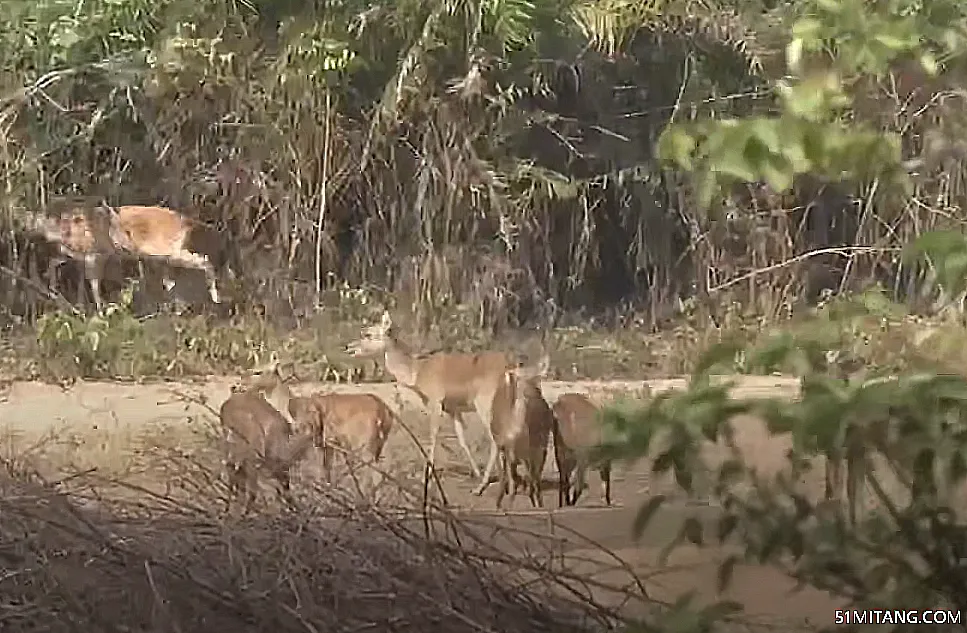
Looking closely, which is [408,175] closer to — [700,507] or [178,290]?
[178,290]

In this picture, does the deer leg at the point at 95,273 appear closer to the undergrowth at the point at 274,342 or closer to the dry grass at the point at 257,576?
the undergrowth at the point at 274,342

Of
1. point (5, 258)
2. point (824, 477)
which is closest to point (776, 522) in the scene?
point (824, 477)

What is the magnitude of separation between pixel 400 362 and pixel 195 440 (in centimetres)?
16

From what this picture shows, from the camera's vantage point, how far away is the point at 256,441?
36.1 inches

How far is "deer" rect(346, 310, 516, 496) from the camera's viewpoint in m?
0.91

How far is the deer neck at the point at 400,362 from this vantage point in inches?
36.1

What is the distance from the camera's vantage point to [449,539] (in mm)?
875

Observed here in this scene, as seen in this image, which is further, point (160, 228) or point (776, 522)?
point (160, 228)

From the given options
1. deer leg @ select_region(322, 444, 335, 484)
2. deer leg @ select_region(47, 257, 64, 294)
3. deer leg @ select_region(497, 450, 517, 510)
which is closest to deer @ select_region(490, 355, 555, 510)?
deer leg @ select_region(497, 450, 517, 510)

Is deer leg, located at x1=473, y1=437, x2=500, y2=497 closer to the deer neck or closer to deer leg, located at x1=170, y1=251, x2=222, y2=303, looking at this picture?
the deer neck

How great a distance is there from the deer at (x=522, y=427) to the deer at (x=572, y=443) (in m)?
0.01

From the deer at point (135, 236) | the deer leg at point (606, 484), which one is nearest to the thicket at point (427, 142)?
the deer at point (135, 236)

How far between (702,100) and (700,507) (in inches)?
13.2

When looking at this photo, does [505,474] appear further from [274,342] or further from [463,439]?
[274,342]
